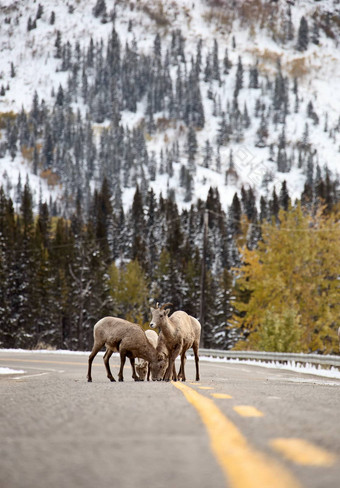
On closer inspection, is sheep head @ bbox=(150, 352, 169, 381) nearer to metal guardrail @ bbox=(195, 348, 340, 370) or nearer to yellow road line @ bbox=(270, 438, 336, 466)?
yellow road line @ bbox=(270, 438, 336, 466)

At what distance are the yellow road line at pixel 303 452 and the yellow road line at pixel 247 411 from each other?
3.74ft

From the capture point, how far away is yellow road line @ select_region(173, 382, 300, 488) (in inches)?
91.7

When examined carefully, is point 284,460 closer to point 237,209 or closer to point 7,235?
point 7,235

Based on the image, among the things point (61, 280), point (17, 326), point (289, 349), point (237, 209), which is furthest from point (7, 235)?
point (237, 209)

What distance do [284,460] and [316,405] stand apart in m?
3.09

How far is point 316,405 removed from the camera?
18.7ft

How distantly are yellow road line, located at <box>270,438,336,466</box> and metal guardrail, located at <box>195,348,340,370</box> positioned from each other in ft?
56.9

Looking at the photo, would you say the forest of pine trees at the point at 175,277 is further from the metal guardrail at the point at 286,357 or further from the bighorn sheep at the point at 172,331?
the bighorn sheep at the point at 172,331

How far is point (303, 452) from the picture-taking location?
2.96 m

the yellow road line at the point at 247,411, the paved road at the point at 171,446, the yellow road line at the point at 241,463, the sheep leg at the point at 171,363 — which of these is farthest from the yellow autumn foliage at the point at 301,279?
the yellow road line at the point at 241,463

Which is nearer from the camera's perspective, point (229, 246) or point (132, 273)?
point (132, 273)

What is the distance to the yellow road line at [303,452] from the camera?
2.75m

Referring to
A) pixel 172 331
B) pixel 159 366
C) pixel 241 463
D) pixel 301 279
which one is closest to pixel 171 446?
pixel 241 463

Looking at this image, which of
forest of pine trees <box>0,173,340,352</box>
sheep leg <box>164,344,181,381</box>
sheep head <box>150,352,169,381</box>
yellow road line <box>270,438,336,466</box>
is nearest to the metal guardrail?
forest of pine trees <box>0,173,340,352</box>
